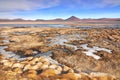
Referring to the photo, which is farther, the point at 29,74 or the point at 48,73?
the point at 48,73

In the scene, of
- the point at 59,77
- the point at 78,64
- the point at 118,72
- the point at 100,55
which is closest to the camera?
the point at 59,77

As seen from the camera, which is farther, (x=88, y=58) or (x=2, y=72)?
(x=88, y=58)

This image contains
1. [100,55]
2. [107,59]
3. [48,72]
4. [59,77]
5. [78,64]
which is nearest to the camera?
[59,77]

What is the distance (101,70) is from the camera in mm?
14328

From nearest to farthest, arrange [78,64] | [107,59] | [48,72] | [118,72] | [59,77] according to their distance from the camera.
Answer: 1. [59,77]
2. [48,72]
3. [118,72]
4. [78,64]
5. [107,59]

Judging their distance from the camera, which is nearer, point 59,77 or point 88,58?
point 59,77

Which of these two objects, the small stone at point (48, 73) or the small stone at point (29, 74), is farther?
the small stone at point (48, 73)

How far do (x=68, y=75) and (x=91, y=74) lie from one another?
206 cm

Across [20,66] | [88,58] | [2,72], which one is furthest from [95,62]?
[2,72]

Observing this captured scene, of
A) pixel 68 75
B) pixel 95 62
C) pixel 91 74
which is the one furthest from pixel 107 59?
pixel 68 75

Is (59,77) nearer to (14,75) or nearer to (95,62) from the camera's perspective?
(14,75)

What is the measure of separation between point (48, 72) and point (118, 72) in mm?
5560

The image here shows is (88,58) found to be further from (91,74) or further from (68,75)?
(68,75)

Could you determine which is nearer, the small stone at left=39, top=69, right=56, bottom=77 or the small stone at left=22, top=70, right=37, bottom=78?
the small stone at left=22, top=70, right=37, bottom=78
